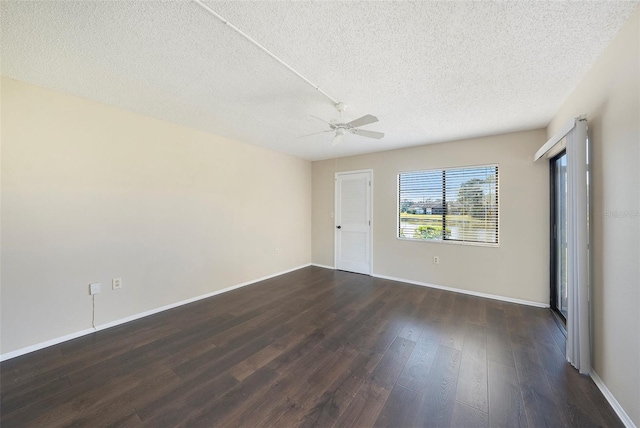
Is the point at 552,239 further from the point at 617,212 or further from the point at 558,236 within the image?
the point at 617,212

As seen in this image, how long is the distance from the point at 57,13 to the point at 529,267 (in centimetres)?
526

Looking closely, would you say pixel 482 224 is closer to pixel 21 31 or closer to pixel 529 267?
pixel 529 267

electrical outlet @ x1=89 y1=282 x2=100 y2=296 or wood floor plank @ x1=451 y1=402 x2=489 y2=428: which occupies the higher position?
electrical outlet @ x1=89 y1=282 x2=100 y2=296

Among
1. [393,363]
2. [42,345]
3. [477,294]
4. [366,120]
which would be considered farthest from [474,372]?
[42,345]

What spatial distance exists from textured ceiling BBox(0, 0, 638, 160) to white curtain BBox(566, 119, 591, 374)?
656mm

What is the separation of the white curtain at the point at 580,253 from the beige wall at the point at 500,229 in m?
1.50

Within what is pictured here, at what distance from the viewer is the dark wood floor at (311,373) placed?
1497 mm

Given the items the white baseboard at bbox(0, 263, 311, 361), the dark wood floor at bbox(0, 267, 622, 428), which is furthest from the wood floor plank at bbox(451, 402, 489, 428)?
the white baseboard at bbox(0, 263, 311, 361)

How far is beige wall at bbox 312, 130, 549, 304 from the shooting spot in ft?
10.5

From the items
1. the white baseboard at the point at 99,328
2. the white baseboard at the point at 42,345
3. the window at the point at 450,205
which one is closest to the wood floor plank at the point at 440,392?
the window at the point at 450,205

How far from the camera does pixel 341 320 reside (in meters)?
2.78

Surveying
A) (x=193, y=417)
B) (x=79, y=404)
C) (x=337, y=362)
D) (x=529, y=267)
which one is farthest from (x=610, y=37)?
(x=79, y=404)

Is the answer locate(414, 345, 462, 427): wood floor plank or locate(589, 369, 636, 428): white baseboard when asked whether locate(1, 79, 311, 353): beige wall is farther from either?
locate(589, 369, 636, 428): white baseboard

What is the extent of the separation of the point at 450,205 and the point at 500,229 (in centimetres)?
76
